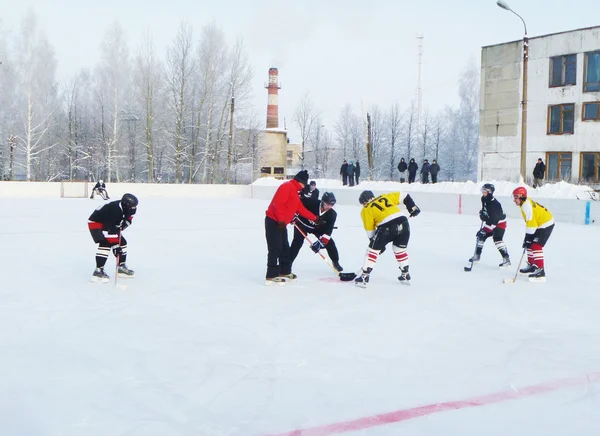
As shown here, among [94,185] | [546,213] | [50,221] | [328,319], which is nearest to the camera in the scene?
[328,319]

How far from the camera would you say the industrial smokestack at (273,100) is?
158ft

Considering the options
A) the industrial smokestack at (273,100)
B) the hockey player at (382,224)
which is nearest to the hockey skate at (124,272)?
the hockey player at (382,224)

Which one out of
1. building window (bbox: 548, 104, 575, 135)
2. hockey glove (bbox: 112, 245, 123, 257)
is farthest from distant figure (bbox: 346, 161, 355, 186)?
hockey glove (bbox: 112, 245, 123, 257)

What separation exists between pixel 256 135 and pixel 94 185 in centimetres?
2177

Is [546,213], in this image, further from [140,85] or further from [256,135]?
[256,135]

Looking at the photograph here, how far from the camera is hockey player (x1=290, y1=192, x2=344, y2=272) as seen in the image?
704cm

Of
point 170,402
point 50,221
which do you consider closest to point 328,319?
point 170,402

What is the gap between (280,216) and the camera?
263 inches

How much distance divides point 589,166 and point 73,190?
23800mm

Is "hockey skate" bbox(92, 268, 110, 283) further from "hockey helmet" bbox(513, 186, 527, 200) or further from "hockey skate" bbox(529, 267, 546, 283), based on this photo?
"hockey skate" bbox(529, 267, 546, 283)

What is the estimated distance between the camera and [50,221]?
1460 centimetres

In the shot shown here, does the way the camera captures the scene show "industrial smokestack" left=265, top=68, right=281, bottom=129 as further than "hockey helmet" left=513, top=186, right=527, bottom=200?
Yes

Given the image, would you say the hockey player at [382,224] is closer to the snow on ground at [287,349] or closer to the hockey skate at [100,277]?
the snow on ground at [287,349]

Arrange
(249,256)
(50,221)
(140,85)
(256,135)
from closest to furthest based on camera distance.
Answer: (249,256)
(50,221)
(140,85)
(256,135)
